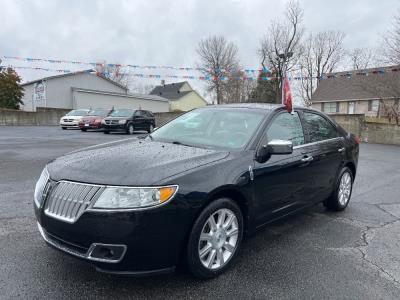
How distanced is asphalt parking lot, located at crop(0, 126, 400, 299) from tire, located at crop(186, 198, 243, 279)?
119mm

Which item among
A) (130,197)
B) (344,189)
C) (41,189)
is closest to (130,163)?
(130,197)

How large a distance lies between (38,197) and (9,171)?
5233mm

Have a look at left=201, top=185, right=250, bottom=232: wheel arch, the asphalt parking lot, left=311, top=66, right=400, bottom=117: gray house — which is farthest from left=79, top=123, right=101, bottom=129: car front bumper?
left=311, top=66, right=400, bottom=117: gray house

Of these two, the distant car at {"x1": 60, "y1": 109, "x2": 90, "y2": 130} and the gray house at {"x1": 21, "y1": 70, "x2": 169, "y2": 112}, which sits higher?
the gray house at {"x1": 21, "y1": 70, "x2": 169, "y2": 112}

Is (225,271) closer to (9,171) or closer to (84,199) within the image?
(84,199)

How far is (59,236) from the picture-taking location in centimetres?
277

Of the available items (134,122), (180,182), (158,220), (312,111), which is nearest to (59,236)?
(158,220)

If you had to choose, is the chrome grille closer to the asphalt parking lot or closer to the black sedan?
the black sedan

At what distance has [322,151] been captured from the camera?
4594 mm

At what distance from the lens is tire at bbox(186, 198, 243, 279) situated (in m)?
2.90

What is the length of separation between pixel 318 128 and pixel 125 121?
16406 millimetres

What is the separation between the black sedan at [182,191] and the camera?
103 inches

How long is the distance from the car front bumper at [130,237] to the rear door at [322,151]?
2.31m

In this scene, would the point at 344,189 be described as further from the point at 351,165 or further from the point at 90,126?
the point at 90,126
